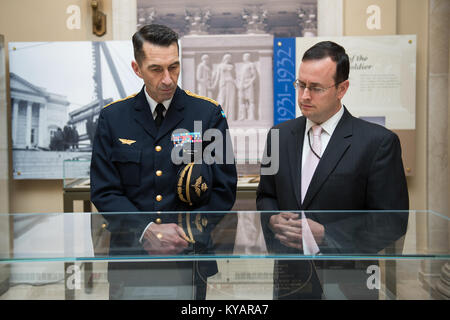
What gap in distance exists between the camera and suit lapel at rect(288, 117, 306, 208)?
2145mm

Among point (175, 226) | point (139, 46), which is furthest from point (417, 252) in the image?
point (139, 46)

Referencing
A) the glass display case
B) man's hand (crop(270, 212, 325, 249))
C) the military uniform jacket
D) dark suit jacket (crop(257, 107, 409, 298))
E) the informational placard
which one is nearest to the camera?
the glass display case

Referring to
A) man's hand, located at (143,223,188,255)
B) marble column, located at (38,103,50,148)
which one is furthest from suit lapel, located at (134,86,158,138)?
marble column, located at (38,103,50,148)

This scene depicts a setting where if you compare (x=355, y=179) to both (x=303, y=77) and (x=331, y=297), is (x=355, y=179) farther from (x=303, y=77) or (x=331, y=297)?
(x=331, y=297)

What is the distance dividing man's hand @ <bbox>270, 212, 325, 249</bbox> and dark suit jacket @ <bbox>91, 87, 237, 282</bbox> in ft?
1.63

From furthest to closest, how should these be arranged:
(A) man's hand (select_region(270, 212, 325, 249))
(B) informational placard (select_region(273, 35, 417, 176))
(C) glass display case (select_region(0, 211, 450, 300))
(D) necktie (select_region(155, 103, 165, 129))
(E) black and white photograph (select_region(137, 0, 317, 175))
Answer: (E) black and white photograph (select_region(137, 0, 317, 175)) < (B) informational placard (select_region(273, 35, 417, 176)) < (D) necktie (select_region(155, 103, 165, 129)) < (A) man's hand (select_region(270, 212, 325, 249)) < (C) glass display case (select_region(0, 211, 450, 300))

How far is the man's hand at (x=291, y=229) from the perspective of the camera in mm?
1404

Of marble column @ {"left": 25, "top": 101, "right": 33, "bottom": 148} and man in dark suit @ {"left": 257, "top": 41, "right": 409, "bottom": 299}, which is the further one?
marble column @ {"left": 25, "top": 101, "right": 33, "bottom": 148}

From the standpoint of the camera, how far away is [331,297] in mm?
1251

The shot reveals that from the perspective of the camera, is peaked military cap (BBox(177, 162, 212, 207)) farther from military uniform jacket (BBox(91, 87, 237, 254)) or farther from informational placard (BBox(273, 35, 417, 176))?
informational placard (BBox(273, 35, 417, 176))

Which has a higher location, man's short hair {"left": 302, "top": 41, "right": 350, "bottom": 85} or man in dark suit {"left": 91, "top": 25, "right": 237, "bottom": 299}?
man's short hair {"left": 302, "top": 41, "right": 350, "bottom": 85}

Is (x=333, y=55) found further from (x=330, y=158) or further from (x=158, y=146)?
(x=158, y=146)

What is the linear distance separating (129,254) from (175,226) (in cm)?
37

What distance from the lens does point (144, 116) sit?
91.2 inches
